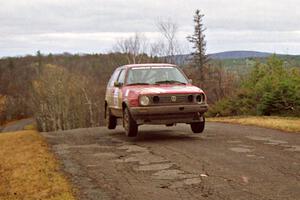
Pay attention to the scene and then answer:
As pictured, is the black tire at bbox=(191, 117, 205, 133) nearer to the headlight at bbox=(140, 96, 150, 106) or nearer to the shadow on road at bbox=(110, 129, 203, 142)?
the shadow on road at bbox=(110, 129, 203, 142)

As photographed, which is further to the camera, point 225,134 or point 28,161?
point 225,134

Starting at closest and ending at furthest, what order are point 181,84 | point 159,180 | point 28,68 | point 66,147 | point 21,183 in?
point 159,180
point 21,183
point 66,147
point 181,84
point 28,68

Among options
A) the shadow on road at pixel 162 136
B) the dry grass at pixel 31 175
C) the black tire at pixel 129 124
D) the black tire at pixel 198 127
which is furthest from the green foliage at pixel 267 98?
the dry grass at pixel 31 175

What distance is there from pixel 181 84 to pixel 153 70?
2.76ft

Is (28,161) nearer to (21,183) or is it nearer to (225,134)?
(21,183)

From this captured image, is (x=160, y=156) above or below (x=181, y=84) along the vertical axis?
below

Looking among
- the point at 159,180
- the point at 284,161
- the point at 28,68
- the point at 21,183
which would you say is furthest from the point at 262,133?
the point at 28,68

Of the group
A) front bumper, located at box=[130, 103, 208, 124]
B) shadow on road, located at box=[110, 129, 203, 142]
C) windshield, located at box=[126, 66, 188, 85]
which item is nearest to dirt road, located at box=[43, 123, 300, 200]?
shadow on road, located at box=[110, 129, 203, 142]

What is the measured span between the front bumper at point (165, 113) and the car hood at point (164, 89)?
35cm

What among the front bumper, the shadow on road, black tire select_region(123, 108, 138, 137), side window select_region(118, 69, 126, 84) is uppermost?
side window select_region(118, 69, 126, 84)

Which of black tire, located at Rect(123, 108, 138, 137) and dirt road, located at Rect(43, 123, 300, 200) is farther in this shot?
black tire, located at Rect(123, 108, 138, 137)

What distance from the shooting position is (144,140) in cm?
1130

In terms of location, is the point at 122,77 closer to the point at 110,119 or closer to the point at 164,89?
the point at 164,89

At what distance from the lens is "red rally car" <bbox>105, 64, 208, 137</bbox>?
35.6ft
